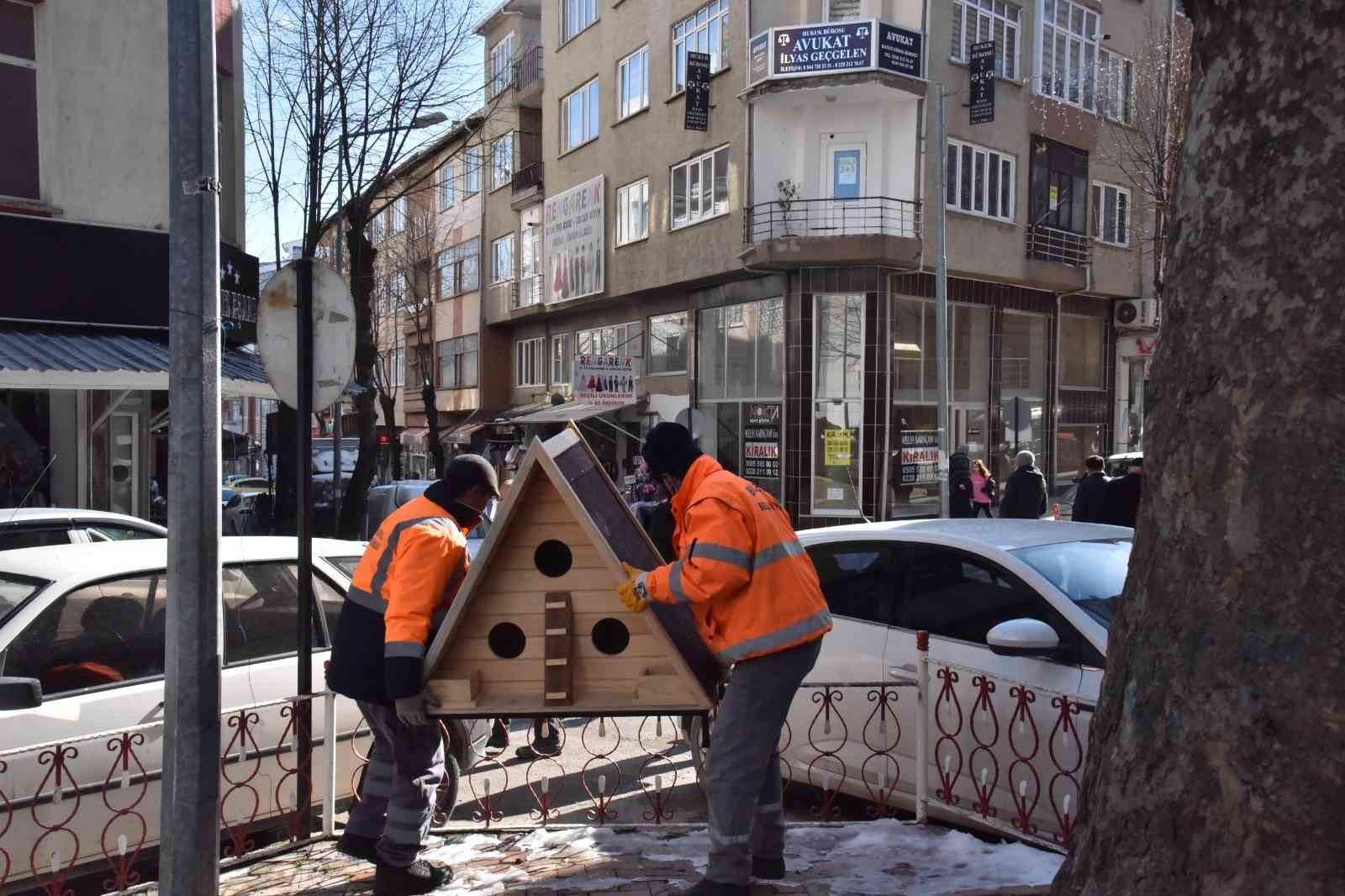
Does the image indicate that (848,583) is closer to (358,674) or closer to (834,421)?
(358,674)

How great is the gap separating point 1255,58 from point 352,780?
4.63 meters

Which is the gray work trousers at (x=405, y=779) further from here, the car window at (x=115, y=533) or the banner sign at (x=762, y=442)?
the banner sign at (x=762, y=442)

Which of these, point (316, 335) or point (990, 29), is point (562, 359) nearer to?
point (990, 29)

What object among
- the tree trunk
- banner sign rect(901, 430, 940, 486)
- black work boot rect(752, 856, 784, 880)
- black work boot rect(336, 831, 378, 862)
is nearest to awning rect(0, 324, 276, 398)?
black work boot rect(336, 831, 378, 862)

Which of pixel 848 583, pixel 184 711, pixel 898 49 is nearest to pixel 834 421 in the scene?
pixel 898 49

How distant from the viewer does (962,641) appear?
5270mm

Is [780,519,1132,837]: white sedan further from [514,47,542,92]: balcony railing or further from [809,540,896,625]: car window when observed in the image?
[514,47,542,92]: balcony railing

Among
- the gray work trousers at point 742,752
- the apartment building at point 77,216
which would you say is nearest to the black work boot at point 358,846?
the gray work trousers at point 742,752

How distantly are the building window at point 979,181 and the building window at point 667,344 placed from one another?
648cm

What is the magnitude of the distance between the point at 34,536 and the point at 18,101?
6.40 metres

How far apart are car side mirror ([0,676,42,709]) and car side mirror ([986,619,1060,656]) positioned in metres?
3.73

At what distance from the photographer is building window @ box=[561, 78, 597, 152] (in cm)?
2717

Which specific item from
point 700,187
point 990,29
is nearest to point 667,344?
point 700,187

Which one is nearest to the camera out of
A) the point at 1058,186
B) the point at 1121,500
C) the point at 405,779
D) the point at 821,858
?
the point at 405,779
